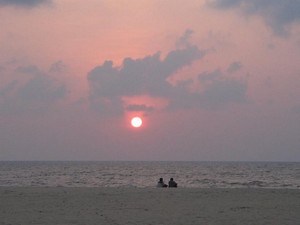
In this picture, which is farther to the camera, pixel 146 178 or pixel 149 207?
pixel 146 178

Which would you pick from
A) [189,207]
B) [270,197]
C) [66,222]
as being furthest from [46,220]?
[270,197]

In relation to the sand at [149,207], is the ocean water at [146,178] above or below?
above

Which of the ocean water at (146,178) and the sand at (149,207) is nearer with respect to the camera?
the sand at (149,207)

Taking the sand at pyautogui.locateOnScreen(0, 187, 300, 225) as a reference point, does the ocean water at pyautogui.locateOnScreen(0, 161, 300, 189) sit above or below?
above

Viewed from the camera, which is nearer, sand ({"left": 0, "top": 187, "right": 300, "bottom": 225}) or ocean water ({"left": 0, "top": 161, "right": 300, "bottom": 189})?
sand ({"left": 0, "top": 187, "right": 300, "bottom": 225})

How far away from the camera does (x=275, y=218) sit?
15477mm

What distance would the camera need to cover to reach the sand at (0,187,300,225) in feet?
49.4

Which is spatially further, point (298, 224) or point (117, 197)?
point (117, 197)

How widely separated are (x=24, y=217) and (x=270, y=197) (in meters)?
11.1

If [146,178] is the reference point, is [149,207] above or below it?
below

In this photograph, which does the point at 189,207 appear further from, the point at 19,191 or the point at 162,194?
the point at 19,191

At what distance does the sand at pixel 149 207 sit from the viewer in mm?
15055

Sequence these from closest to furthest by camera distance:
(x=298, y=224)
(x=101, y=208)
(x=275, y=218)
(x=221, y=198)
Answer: (x=298, y=224)
(x=275, y=218)
(x=101, y=208)
(x=221, y=198)

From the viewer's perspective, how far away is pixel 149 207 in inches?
707
